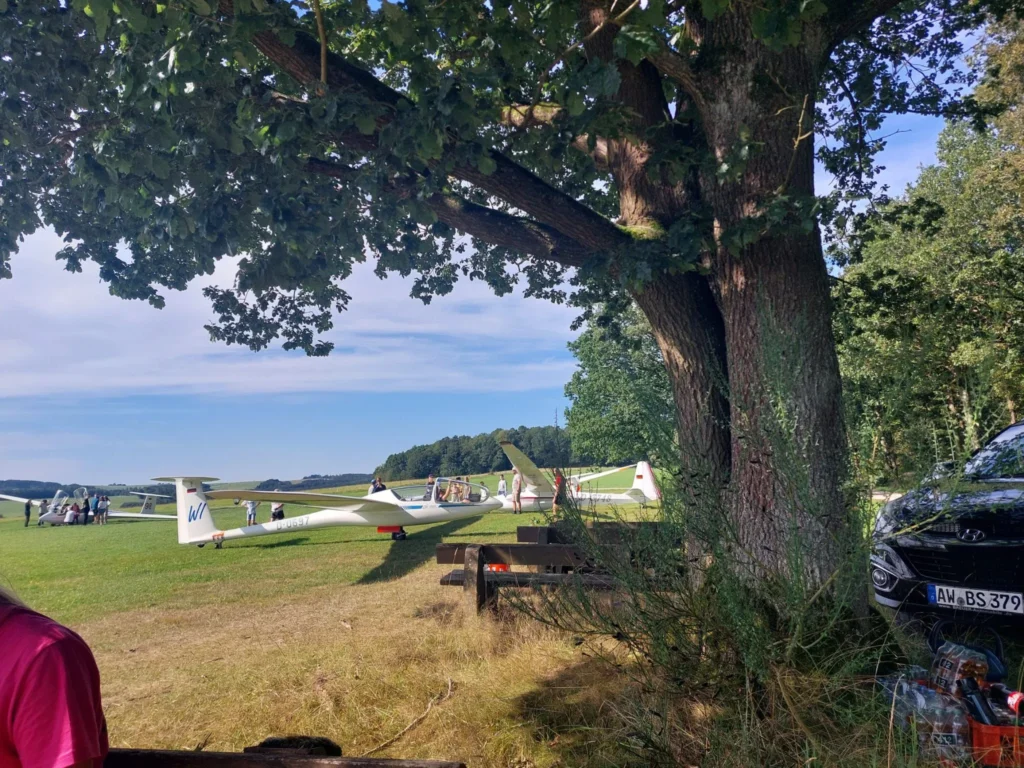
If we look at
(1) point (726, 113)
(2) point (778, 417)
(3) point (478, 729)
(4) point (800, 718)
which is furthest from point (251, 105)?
(4) point (800, 718)

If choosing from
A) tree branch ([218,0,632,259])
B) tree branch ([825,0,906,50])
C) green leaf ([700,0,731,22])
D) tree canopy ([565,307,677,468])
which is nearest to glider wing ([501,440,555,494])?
tree canopy ([565,307,677,468])

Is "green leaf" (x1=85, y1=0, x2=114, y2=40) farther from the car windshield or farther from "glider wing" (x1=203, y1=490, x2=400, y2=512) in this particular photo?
"glider wing" (x1=203, y1=490, x2=400, y2=512)

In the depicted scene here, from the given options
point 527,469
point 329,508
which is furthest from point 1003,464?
point 329,508

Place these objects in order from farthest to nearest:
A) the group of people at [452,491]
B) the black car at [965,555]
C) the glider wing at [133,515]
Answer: the glider wing at [133,515], the group of people at [452,491], the black car at [965,555]

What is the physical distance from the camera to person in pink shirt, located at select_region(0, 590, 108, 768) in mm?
1181

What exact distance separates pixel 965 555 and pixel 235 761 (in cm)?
478

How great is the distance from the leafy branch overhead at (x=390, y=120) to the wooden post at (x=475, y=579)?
10.5 feet

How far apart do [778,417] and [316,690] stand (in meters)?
4.18

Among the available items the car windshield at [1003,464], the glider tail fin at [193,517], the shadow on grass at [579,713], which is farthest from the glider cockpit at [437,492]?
the car windshield at [1003,464]

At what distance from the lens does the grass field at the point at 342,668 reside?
163 inches

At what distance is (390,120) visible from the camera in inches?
212

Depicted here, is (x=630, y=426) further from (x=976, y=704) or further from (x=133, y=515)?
(x=133, y=515)

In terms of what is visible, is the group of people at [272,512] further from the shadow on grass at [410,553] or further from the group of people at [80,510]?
the group of people at [80,510]

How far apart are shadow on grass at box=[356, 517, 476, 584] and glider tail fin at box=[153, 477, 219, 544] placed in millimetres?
6347
